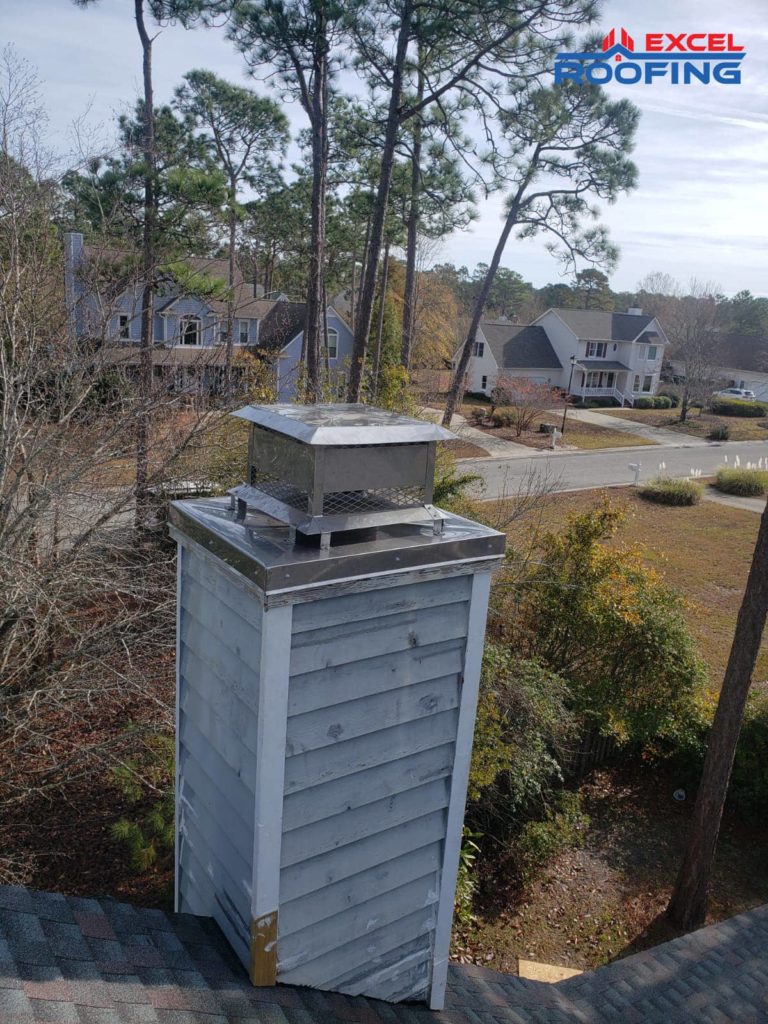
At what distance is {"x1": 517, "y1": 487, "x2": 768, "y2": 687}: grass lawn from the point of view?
1284 cm

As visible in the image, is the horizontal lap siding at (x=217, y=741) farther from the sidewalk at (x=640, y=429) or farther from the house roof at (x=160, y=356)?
the sidewalk at (x=640, y=429)

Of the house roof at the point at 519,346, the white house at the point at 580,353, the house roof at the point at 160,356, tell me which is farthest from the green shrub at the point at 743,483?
the house roof at the point at 160,356

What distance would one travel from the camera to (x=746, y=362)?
170 feet

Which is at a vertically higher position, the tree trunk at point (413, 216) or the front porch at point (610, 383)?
the tree trunk at point (413, 216)

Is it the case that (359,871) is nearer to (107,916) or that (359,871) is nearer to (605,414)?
(107,916)

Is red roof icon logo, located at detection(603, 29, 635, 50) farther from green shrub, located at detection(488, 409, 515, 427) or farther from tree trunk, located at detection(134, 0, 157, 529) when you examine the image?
green shrub, located at detection(488, 409, 515, 427)

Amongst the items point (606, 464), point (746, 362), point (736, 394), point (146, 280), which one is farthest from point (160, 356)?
point (746, 362)

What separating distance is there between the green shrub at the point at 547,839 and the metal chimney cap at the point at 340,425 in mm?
5728

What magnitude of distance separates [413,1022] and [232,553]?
1996 millimetres

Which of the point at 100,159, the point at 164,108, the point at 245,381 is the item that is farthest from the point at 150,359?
the point at 164,108

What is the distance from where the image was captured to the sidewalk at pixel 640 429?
32531 millimetres

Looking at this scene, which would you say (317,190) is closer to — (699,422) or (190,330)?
(190,330)

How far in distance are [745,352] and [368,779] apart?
57.6 metres

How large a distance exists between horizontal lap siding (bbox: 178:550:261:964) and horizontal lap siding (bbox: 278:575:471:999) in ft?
0.54
